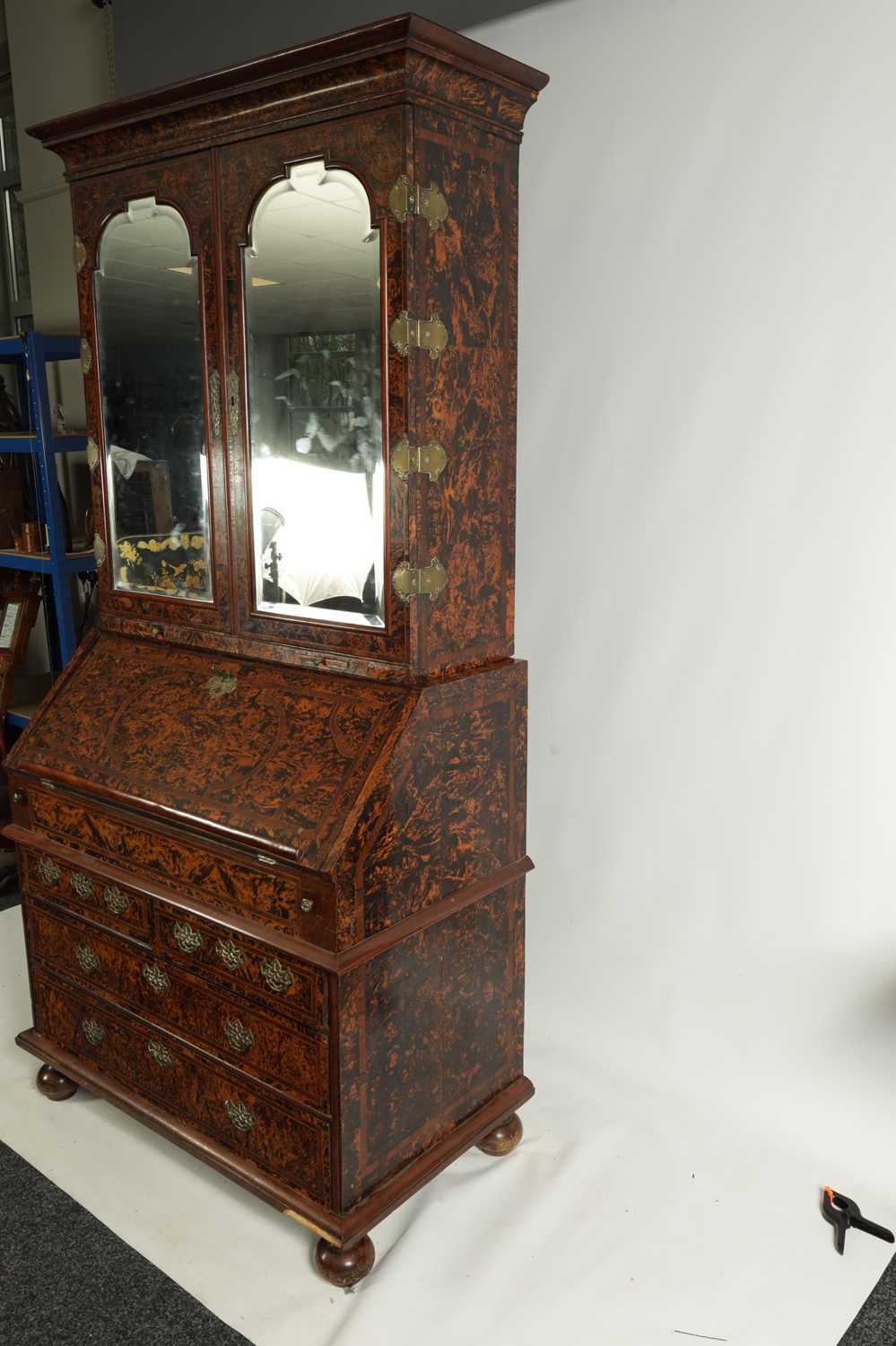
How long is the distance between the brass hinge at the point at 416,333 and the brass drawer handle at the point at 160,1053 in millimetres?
1470

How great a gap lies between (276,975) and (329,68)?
1.55 m

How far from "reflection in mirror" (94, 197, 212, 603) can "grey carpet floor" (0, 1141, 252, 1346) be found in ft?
4.22

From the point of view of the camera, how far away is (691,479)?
2.23m

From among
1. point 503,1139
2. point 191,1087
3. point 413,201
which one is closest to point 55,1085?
point 191,1087

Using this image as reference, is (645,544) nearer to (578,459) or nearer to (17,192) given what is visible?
(578,459)

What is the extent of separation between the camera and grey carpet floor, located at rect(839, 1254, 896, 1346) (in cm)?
186

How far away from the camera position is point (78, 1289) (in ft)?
6.47

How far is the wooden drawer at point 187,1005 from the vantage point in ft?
6.31

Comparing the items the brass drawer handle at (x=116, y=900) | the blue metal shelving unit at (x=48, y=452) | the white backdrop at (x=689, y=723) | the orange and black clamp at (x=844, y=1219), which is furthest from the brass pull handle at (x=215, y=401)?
the orange and black clamp at (x=844, y=1219)

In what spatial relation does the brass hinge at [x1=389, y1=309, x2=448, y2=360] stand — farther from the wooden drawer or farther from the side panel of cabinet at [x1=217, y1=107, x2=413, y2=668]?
the wooden drawer

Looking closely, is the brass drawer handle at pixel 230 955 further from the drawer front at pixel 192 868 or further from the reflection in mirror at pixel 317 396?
the reflection in mirror at pixel 317 396

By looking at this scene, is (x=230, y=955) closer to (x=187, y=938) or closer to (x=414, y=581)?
(x=187, y=938)

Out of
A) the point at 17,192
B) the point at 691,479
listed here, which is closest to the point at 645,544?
the point at 691,479

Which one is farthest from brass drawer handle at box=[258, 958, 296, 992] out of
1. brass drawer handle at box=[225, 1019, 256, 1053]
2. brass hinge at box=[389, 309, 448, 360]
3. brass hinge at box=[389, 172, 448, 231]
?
brass hinge at box=[389, 172, 448, 231]
